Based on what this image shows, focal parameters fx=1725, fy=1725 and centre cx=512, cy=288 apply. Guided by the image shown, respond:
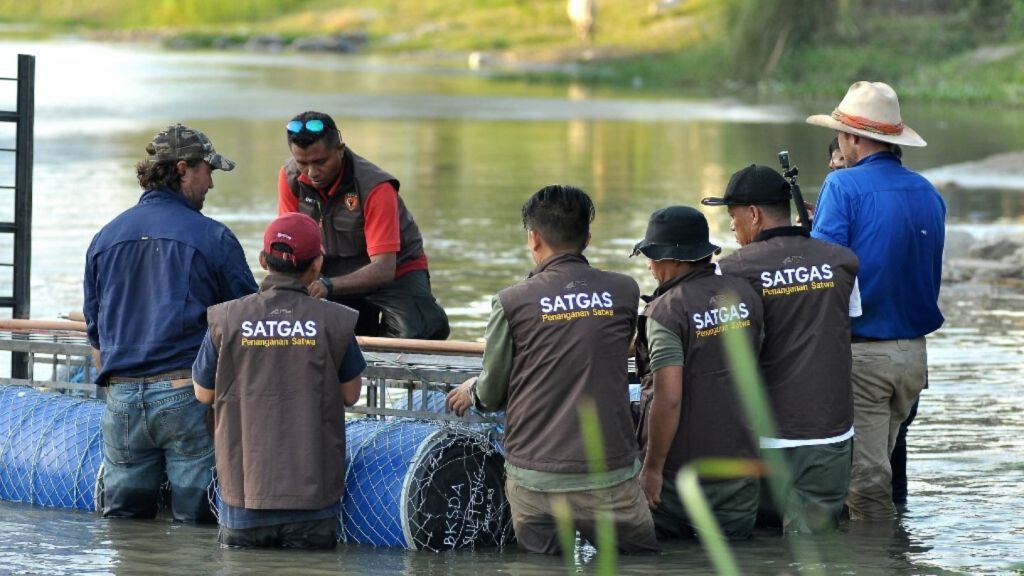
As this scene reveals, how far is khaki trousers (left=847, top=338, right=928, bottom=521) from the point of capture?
7.69 meters

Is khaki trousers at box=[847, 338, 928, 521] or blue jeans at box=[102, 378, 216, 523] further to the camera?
khaki trousers at box=[847, 338, 928, 521]

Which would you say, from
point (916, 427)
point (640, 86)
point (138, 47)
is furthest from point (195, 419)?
point (138, 47)

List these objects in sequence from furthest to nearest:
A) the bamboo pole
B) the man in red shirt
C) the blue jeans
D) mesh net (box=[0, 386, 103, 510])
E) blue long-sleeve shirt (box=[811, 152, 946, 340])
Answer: the man in red shirt → mesh net (box=[0, 386, 103, 510]) → the bamboo pole → blue long-sleeve shirt (box=[811, 152, 946, 340]) → the blue jeans

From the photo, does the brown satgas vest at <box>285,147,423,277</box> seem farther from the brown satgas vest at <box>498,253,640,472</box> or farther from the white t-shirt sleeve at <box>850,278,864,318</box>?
the white t-shirt sleeve at <box>850,278,864,318</box>

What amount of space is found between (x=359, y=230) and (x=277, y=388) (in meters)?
1.84

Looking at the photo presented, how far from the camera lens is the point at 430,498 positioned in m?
7.42

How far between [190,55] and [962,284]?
11178 cm

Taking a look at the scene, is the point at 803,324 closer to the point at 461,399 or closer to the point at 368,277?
the point at 461,399

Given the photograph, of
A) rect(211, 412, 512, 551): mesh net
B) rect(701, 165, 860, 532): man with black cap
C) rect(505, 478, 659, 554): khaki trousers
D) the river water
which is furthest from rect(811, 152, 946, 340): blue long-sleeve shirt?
rect(211, 412, 512, 551): mesh net

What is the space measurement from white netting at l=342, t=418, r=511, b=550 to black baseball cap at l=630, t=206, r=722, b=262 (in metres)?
1.22

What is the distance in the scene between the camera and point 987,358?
12.8 meters

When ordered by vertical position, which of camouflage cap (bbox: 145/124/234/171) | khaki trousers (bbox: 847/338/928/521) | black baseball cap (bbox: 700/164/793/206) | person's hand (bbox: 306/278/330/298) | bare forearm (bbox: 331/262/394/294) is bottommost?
khaki trousers (bbox: 847/338/928/521)

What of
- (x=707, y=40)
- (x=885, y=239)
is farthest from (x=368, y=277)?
(x=707, y=40)

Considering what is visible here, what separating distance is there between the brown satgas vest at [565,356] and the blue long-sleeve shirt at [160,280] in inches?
60.6
